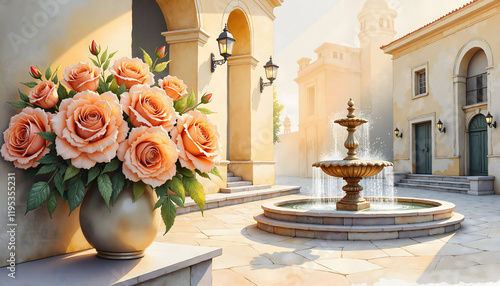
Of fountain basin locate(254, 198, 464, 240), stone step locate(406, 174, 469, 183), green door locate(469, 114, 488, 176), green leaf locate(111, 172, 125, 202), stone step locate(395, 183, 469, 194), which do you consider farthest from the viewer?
green door locate(469, 114, 488, 176)

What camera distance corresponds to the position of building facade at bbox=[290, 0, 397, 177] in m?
24.2

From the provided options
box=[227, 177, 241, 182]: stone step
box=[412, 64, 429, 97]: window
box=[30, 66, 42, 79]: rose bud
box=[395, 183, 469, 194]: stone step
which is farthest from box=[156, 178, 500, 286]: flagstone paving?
box=[412, 64, 429, 97]: window

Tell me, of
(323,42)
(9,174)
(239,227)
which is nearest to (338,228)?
(239,227)

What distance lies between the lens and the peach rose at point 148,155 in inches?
66.3

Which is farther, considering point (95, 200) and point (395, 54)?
point (395, 54)

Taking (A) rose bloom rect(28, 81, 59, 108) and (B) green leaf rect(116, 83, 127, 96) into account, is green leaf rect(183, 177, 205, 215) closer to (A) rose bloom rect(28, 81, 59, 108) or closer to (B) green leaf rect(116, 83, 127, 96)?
(B) green leaf rect(116, 83, 127, 96)

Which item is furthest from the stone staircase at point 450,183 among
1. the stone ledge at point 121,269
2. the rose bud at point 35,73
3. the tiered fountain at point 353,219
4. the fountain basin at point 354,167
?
the rose bud at point 35,73

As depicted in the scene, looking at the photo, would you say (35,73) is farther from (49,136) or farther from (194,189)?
(194,189)

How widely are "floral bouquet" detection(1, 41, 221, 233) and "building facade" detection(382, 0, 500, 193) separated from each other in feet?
46.9

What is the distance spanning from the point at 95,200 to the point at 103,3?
50.4 inches

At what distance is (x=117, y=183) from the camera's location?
68.7 inches

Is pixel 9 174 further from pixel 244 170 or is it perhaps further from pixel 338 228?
pixel 244 170

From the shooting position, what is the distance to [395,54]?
19.1 metres

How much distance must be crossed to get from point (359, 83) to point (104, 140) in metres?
25.4
